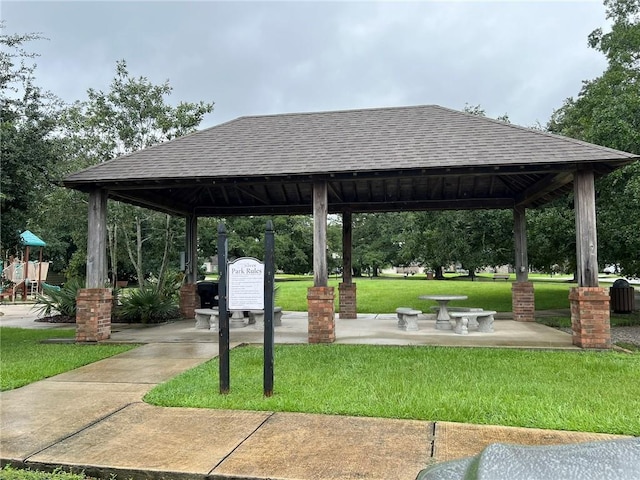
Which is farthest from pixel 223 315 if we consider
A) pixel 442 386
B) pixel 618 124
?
pixel 618 124

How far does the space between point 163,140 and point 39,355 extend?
25.5 feet

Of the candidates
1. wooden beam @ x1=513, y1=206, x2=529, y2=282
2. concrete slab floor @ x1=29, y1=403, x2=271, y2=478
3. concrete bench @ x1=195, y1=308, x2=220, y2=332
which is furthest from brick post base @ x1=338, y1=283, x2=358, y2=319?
concrete slab floor @ x1=29, y1=403, x2=271, y2=478

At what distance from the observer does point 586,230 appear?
7730mm

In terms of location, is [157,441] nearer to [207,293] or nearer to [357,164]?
[357,164]

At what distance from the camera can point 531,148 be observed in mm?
8078

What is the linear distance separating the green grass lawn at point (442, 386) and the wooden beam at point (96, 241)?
343 centimetres

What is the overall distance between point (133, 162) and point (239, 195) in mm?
3390

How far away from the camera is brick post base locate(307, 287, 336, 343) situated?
8266 millimetres

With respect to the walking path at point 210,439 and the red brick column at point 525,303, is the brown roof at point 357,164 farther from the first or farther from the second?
the walking path at point 210,439

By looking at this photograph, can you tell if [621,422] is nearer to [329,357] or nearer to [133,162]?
[329,357]

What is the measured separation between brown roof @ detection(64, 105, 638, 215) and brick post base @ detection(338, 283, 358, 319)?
2140 millimetres

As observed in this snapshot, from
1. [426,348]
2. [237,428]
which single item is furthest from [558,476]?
[426,348]

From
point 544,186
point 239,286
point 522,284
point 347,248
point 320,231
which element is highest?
point 544,186

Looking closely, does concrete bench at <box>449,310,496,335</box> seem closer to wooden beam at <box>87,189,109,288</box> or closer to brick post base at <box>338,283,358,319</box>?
brick post base at <box>338,283,358,319</box>
